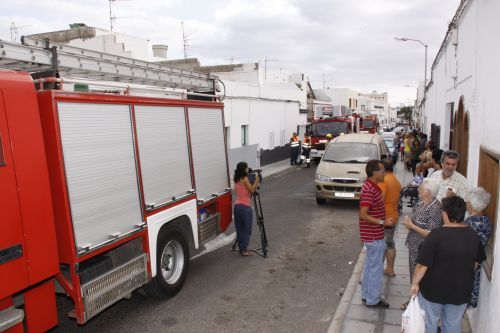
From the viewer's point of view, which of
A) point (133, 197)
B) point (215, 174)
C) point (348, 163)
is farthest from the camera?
point (348, 163)

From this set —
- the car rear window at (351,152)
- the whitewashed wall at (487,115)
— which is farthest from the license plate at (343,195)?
the whitewashed wall at (487,115)

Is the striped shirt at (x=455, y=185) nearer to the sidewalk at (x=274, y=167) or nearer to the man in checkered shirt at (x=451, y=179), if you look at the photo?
the man in checkered shirt at (x=451, y=179)

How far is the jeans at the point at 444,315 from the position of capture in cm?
381

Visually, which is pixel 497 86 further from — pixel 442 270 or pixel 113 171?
pixel 113 171

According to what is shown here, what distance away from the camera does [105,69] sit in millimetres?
5293

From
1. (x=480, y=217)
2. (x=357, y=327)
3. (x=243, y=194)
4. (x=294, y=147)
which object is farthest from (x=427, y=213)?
(x=294, y=147)

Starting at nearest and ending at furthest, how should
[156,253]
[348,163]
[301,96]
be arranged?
[156,253]
[348,163]
[301,96]

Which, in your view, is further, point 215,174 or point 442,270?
point 215,174

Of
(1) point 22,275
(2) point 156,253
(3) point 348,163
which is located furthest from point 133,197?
(3) point 348,163

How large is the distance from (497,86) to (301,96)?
2753 centimetres

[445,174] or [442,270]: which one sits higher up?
[445,174]

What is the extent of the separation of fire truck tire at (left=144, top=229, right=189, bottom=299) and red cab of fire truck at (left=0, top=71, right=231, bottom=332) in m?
0.01

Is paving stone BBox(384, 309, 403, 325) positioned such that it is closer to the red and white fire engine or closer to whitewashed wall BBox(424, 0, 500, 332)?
whitewashed wall BBox(424, 0, 500, 332)

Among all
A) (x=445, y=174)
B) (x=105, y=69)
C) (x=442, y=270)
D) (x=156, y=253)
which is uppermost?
(x=105, y=69)
